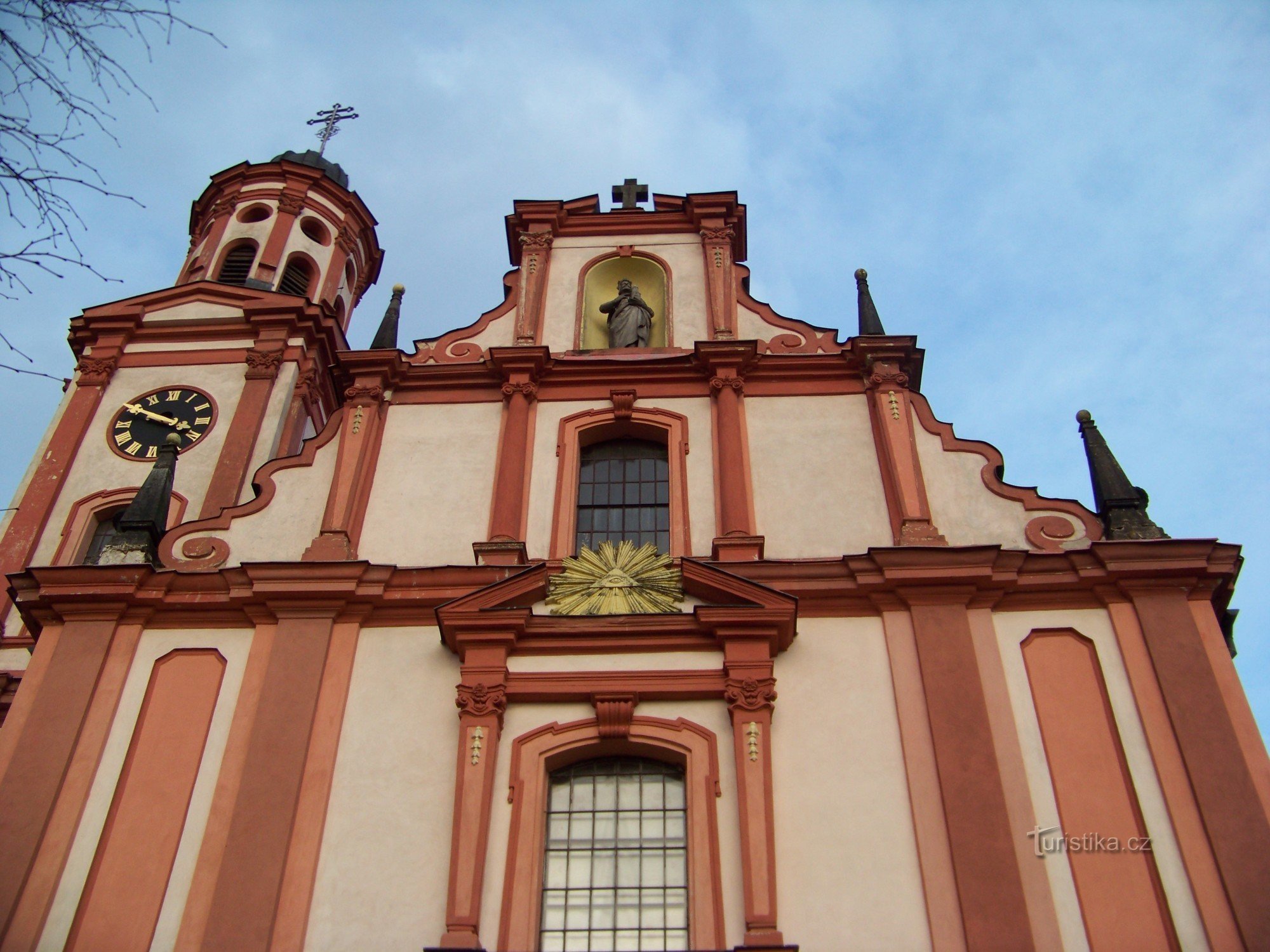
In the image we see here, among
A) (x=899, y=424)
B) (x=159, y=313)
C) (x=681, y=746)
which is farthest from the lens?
(x=159, y=313)

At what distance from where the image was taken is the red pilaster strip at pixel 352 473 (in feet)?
44.8

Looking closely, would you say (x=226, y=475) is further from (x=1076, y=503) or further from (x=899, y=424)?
(x=1076, y=503)

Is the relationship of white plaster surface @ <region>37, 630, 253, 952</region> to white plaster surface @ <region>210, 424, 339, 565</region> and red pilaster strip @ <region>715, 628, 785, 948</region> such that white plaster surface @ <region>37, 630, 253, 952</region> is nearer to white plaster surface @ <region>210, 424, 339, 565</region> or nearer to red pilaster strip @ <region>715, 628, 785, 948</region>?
white plaster surface @ <region>210, 424, 339, 565</region>

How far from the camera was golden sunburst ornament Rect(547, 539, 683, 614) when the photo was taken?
12.8 m

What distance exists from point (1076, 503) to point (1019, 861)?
4257mm

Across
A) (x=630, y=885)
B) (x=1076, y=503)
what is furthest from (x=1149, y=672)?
(x=630, y=885)

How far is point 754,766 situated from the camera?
1129 cm

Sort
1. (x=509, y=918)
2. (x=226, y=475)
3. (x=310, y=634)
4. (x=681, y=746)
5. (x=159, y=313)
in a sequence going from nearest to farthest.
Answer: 1. (x=509, y=918)
2. (x=681, y=746)
3. (x=310, y=634)
4. (x=226, y=475)
5. (x=159, y=313)

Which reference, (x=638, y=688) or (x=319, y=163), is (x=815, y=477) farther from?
(x=319, y=163)

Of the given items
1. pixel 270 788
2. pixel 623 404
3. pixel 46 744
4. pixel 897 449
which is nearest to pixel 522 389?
pixel 623 404

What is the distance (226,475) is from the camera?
61.9 ft

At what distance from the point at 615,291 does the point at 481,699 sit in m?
7.26

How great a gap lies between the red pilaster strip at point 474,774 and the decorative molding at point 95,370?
435 inches
